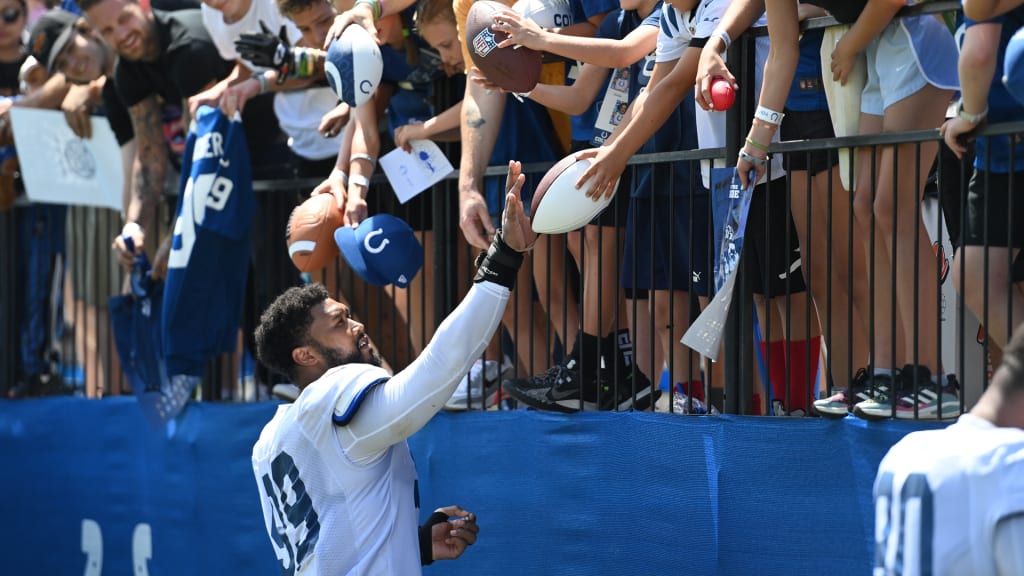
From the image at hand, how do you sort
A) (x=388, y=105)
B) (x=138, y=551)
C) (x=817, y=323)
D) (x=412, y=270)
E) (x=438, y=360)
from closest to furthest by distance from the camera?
(x=438, y=360) < (x=817, y=323) < (x=412, y=270) < (x=388, y=105) < (x=138, y=551)

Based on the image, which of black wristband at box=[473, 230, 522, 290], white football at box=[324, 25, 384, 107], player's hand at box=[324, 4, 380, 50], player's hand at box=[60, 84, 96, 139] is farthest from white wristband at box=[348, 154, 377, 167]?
player's hand at box=[60, 84, 96, 139]

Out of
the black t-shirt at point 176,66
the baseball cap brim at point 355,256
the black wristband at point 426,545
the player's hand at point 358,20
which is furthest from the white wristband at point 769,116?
the black t-shirt at point 176,66

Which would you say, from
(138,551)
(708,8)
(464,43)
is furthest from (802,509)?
(138,551)

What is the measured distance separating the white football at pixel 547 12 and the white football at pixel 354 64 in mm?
830

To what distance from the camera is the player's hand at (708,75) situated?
572 cm

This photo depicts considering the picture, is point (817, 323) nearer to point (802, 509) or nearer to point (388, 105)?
point (802, 509)

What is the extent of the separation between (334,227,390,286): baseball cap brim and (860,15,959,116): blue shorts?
2507 mm

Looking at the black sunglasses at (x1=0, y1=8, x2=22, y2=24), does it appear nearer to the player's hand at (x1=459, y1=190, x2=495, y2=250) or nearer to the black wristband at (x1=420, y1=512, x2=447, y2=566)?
the player's hand at (x1=459, y1=190, x2=495, y2=250)

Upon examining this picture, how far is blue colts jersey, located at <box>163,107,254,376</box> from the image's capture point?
27.2 feet

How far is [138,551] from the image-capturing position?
9.20 metres

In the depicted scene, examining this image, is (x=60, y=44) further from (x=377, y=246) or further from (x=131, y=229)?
(x=377, y=246)

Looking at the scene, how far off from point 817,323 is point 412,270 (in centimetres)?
188

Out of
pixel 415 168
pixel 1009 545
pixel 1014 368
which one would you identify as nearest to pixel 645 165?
pixel 415 168

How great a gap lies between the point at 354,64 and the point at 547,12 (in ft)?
3.45
